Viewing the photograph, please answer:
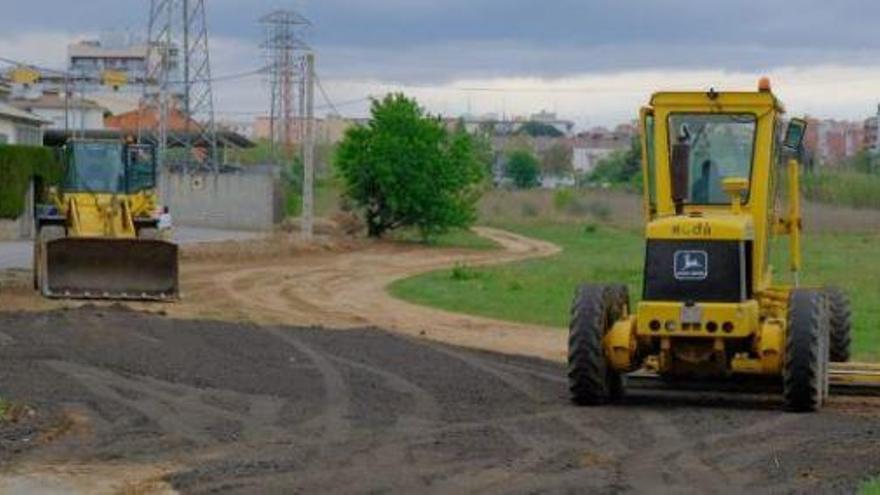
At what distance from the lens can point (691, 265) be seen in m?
16.3

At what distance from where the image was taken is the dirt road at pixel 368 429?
39.8 feet

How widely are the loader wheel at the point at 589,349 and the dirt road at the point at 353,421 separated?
0.29 m

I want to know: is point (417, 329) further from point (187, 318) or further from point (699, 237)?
point (699, 237)

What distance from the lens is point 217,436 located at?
14.5m

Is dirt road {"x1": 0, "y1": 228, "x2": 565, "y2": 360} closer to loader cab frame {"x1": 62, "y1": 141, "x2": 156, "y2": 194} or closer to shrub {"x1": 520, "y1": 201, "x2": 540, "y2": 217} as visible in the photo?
loader cab frame {"x1": 62, "y1": 141, "x2": 156, "y2": 194}

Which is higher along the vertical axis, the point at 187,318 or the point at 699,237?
the point at 699,237

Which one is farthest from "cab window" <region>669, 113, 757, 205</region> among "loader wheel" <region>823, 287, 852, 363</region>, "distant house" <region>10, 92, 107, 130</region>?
"distant house" <region>10, 92, 107, 130</region>

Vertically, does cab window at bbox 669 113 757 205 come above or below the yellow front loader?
above

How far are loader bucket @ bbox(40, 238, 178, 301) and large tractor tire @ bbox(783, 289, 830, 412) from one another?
52.4ft

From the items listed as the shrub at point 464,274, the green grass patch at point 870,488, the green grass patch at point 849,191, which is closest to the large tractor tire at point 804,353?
the green grass patch at point 870,488

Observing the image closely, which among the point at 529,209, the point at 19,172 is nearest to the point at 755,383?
the point at 19,172

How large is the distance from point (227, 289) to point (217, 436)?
22405 mm

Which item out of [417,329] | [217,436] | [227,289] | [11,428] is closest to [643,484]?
[217,436]

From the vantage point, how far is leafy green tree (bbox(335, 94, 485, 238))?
6381 centimetres
